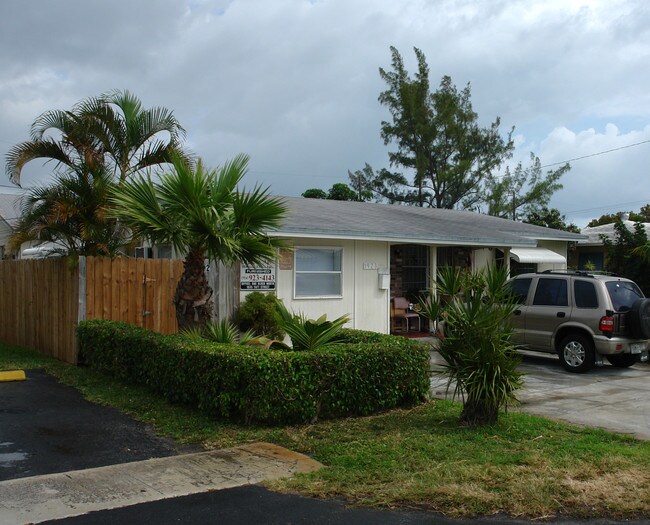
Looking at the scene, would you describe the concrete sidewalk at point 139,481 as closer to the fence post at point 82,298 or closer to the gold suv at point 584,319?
the fence post at point 82,298

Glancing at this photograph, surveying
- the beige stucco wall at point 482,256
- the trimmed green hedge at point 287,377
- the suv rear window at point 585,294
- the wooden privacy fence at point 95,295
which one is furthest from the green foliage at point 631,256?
the wooden privacy fence at point 95,295

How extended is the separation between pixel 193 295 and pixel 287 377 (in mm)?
2395

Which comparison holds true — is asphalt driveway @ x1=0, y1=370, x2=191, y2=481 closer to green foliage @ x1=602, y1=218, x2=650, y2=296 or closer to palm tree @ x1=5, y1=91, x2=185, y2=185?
palm tree @ x1=5, y1=91, x2=185, y2=185

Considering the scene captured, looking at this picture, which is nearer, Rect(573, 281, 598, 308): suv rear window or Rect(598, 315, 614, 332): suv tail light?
Rect(598, 315, 614, 332): suv tail light

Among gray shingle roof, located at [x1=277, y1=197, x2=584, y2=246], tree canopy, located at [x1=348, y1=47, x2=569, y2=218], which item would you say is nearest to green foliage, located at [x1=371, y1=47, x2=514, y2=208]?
tree canopy, located at [x1=348, y1=47, x2=569, y2=218]

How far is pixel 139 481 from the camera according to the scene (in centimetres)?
582

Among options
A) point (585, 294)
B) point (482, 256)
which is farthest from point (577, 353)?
point (482, 256)

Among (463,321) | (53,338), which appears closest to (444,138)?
(53,338)

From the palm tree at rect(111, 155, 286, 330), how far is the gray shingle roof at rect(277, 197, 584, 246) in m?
3.62

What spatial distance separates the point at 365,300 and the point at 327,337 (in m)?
6.57

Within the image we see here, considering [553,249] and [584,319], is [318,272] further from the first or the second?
[553,249]

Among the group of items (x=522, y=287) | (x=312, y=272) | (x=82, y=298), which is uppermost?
(x=312, y=272)

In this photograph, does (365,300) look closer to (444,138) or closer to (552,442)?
(552,442)

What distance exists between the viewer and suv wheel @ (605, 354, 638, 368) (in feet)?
41.9
